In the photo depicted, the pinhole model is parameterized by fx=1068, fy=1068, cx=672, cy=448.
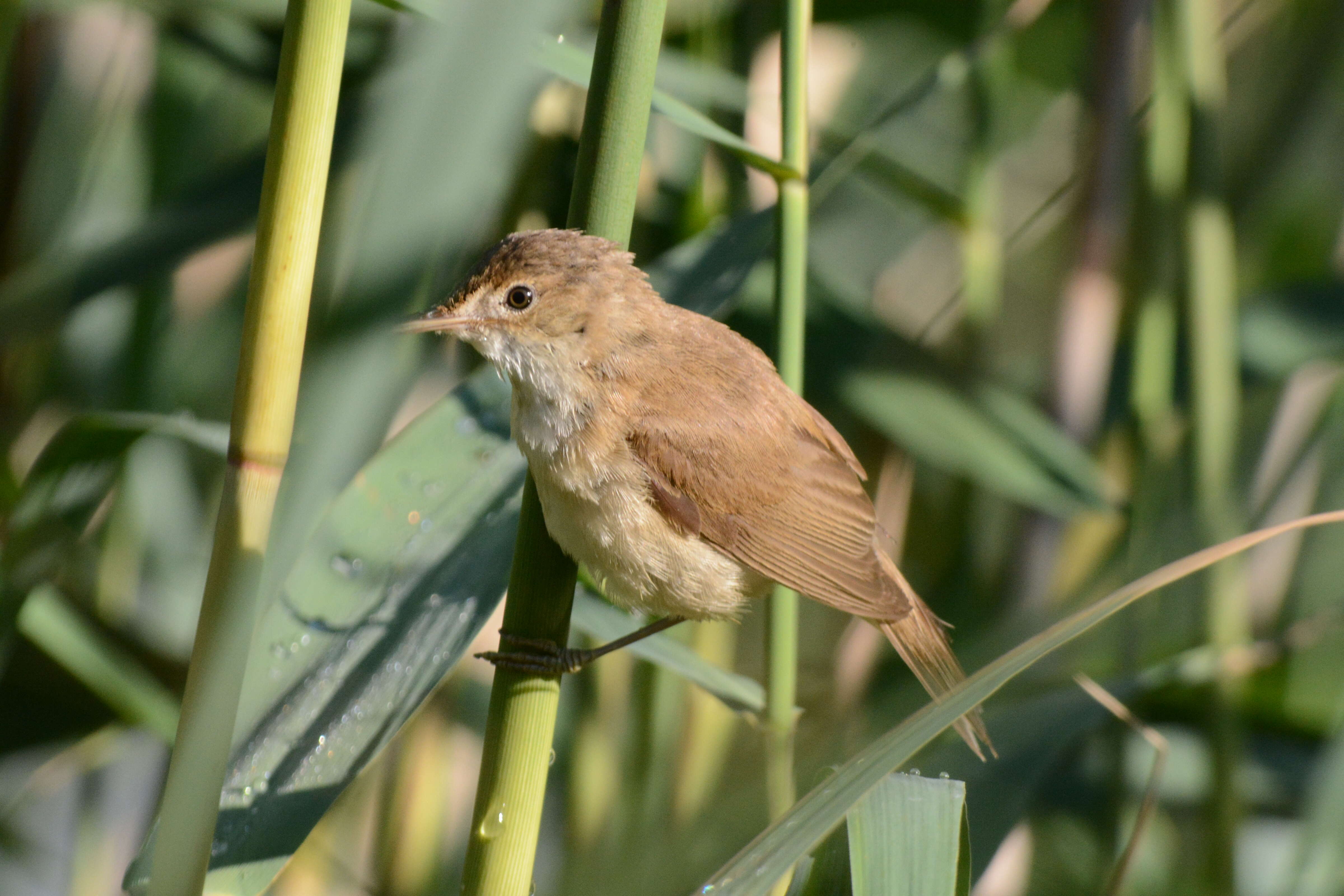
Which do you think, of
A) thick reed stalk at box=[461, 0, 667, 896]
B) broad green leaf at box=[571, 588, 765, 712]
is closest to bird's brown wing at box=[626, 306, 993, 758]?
broad green leaf at box=[571, 588, 765, 712]

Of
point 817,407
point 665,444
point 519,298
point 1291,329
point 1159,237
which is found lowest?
point 665,444

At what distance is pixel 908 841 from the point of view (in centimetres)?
95

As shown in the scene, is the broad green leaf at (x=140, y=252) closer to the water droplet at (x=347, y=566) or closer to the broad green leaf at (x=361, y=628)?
the broad green leaf at (x=361, y=628)

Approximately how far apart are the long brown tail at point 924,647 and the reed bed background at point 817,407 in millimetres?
121

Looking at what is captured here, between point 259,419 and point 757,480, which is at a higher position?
point 757,480

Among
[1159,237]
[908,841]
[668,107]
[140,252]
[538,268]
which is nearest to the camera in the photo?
[908,841]

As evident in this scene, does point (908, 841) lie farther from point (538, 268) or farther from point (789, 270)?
point (538, 268)

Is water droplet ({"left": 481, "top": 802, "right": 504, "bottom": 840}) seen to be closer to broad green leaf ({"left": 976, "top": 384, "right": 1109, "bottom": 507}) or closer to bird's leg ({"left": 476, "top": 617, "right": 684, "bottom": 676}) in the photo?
bird's leg ({"left": 476, "top": 617, "right": 684, "bottom": 676})

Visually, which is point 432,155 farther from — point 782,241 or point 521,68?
point 782,241

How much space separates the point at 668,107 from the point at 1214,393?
1.21 metres

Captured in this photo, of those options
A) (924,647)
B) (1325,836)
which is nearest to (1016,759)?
(924,647)

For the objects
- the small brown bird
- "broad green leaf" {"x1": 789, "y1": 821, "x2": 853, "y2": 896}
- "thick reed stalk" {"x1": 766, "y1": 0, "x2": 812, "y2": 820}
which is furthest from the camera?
the small brown bird

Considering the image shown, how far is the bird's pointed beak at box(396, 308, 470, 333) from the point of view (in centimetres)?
124

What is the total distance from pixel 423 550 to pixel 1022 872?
5.27ft
